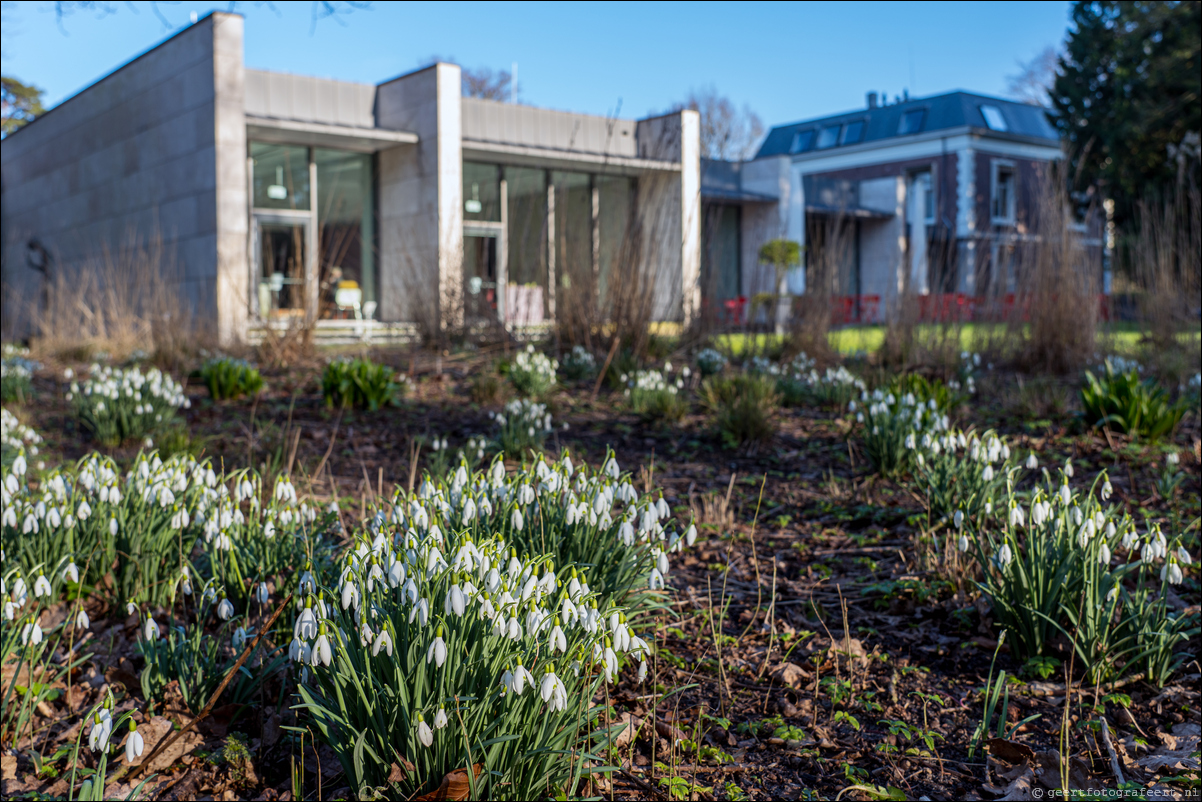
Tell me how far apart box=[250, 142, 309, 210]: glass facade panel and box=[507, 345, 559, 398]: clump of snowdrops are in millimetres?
9825

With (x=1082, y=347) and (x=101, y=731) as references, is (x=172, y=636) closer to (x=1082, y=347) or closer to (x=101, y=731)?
(x=101, y=731)

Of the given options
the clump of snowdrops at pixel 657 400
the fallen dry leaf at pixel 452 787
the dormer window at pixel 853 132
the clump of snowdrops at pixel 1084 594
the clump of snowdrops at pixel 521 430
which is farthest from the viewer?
the dormer window at pixel 853 132

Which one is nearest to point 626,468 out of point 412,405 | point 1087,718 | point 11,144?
point 412,405

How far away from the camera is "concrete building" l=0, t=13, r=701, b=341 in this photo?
40.4 feet

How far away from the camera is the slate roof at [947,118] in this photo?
33438 mm

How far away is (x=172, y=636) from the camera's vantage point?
2377 millimetres

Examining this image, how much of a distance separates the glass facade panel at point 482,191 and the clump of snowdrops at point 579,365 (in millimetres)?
10216

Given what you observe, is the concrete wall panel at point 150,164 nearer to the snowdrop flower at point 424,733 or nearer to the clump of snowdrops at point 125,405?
the clump of snowdrops at point 125,405

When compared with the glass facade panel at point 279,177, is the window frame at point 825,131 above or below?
above

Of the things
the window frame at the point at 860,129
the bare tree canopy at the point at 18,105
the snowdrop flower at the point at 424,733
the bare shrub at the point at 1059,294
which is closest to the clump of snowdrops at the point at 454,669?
the snowdrop flower at the point at 424,733

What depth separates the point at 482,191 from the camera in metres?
17.8

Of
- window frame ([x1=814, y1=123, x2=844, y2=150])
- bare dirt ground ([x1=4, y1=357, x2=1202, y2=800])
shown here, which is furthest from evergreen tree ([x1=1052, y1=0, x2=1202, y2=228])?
bare dirt ground ([x1=4, y1=357, x2=1202, y2=800])

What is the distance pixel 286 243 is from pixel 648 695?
14769 mm

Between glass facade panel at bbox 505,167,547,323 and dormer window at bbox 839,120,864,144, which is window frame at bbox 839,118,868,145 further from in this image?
glass facade panel at bbox 505,167,547,323
